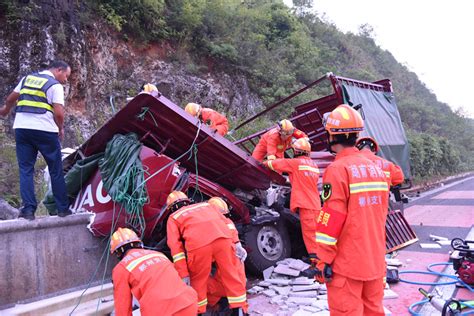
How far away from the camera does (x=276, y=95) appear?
1414 cm

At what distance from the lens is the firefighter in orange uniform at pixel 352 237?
8.24 ft

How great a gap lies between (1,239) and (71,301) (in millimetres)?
867

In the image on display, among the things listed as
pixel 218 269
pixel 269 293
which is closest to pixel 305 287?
pixel 269 293

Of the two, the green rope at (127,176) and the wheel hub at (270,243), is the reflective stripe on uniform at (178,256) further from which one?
the wheel hub at (270,243)

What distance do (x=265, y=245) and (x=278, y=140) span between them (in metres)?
1.64

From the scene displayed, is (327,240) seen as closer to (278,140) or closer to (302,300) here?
(302,300)

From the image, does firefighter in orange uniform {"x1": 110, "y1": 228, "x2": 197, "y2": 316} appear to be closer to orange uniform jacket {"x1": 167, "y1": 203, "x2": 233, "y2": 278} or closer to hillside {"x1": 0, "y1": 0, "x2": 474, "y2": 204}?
orange uniform jacket {"x1": 167, "y1": 203, "x2": 233, "y2": 278}

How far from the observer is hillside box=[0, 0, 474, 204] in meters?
8.52

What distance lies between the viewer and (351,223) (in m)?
2.54

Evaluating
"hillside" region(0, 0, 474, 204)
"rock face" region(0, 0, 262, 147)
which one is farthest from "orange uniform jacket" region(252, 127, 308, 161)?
"hillside" region(0, 0, 474, 204)

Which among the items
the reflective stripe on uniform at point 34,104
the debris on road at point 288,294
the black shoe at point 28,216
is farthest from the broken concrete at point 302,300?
the reflective stripe on uniform at point 34,104

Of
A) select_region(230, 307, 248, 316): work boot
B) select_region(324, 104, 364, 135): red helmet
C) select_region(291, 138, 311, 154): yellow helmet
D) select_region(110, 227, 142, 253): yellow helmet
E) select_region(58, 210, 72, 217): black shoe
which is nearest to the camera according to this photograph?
select_region(324, 104, 364, 135): red helmet

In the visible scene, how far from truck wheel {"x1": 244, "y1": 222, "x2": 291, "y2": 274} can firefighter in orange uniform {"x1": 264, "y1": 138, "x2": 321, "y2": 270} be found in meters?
0.37

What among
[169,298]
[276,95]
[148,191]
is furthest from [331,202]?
[276,95]
